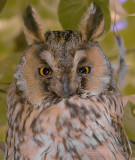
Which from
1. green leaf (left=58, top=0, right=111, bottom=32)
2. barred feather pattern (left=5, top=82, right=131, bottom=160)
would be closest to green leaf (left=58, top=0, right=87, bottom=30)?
green leaf (left=58, top=0, right=111, bottom=32)

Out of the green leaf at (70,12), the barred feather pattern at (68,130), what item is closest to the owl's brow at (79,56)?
the green leaf at (70,12)

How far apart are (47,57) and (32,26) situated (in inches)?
6.9

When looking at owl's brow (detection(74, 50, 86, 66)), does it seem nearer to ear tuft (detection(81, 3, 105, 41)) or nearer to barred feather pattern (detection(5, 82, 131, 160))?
ear tuft (detection(81, 3, 105, 41))

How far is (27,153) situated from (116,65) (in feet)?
1.82

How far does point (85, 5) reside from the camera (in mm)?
2051

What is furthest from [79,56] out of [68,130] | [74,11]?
[68,130]

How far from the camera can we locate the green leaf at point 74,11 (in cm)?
199

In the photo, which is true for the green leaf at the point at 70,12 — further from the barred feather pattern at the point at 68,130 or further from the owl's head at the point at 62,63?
the barred feather pattern at the point at 68,130

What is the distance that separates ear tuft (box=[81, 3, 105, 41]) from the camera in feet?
6.67

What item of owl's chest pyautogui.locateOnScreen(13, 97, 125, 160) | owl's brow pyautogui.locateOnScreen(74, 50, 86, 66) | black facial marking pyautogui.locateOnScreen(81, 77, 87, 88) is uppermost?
owl's brow pyautogui.locateOnScreen(74, 50, 86, 66)

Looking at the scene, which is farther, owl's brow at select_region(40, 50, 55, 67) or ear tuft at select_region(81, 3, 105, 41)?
ear tuft at select_region(81, 3, 105, 41)

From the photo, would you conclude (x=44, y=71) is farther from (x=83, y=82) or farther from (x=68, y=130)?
(x=68, y=130)

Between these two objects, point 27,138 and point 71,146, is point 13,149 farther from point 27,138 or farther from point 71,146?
point 71,146

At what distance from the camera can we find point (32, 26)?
206 cm
